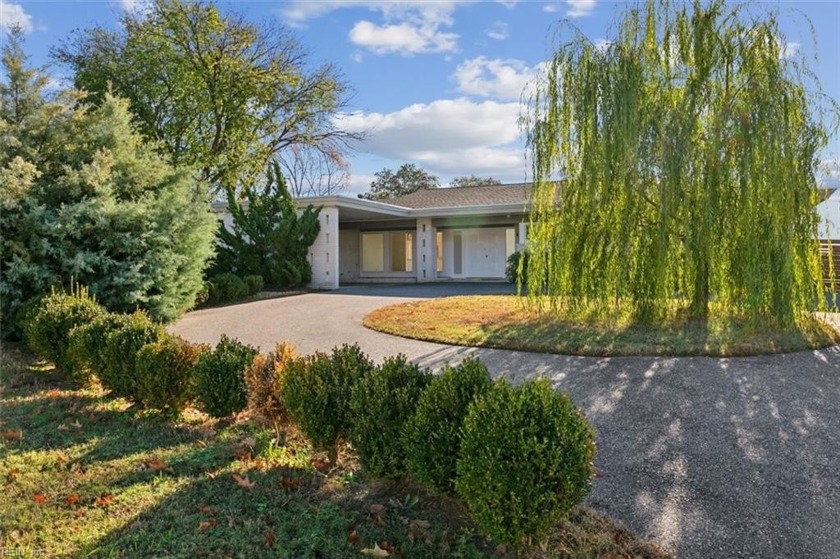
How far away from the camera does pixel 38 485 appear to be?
3.28 metres

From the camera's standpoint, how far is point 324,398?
11.1ft

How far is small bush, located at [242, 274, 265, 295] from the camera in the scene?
14.4 m

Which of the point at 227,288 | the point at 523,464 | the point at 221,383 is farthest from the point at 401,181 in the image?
the point at 523,464

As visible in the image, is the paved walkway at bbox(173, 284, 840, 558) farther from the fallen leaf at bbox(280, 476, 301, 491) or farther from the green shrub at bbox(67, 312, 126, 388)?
the green shrub at bbox(67, 312, 126, 388)

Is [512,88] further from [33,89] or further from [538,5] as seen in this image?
[33,89]

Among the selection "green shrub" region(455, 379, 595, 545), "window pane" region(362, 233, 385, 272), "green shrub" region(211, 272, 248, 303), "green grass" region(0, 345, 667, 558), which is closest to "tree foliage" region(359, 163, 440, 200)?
"window pane" region(362, 233, 385, 272)

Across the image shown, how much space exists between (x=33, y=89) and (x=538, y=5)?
7.82m

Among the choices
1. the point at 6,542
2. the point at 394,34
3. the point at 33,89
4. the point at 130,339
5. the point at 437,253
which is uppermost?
the point at 394,34

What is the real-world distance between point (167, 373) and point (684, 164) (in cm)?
679

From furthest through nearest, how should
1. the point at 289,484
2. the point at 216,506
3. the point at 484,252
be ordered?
1. the point at 484,252
2. the point at 289,484
3. the point at 216,506

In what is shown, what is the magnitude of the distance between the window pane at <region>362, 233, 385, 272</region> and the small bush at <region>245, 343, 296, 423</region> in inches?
758

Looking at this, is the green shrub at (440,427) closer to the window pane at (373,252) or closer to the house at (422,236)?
the house at (422,236)

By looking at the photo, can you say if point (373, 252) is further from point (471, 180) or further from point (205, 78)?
point (471, 180)

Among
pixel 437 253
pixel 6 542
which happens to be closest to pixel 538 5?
pixel 6 542
